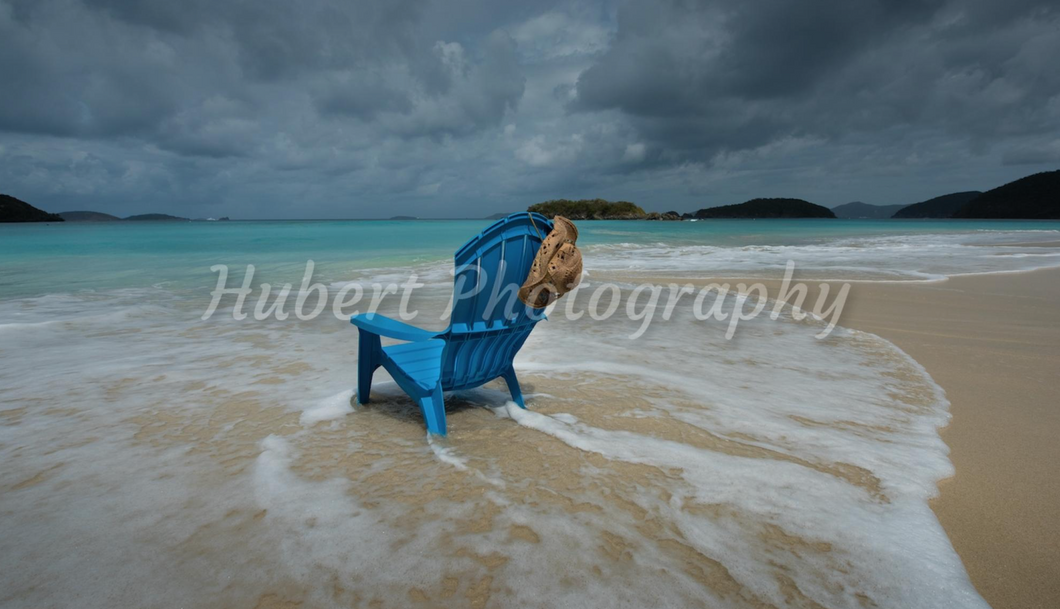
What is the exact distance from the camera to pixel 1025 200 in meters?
105

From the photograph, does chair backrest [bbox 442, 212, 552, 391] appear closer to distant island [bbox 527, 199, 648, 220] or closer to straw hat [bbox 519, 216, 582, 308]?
straw hat [bbox 519, 216, 582, 308]

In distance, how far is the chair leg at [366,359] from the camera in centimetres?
371

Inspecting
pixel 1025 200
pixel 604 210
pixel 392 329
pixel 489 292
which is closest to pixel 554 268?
pixel 489 292

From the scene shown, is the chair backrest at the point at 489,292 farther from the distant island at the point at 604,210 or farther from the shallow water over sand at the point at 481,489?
the distant island at the point at 604,210

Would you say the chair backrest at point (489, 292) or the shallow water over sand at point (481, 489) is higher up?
the chair backrest at point (489, 292)

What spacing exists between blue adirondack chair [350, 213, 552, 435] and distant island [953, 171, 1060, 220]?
14498 centimetres

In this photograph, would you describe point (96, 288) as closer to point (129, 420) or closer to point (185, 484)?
point (129, 420)

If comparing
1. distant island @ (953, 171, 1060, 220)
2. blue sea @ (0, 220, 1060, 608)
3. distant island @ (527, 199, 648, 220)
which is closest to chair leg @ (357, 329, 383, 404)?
blue sea @ (0, 220, 1060, 608)

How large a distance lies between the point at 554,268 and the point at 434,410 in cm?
128

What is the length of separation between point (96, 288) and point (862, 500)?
15279 millimetres

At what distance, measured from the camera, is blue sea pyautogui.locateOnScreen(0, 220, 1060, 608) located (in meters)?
2.08

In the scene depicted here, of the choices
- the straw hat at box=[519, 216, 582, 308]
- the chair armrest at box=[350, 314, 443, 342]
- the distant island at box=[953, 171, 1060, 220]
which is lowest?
the chair armrest at box=[350, 314, 443, 342]

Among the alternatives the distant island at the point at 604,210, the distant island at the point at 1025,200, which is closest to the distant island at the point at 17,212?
the distant island at the point at 604,210

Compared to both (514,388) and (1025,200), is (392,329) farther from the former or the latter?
(1025,200)
